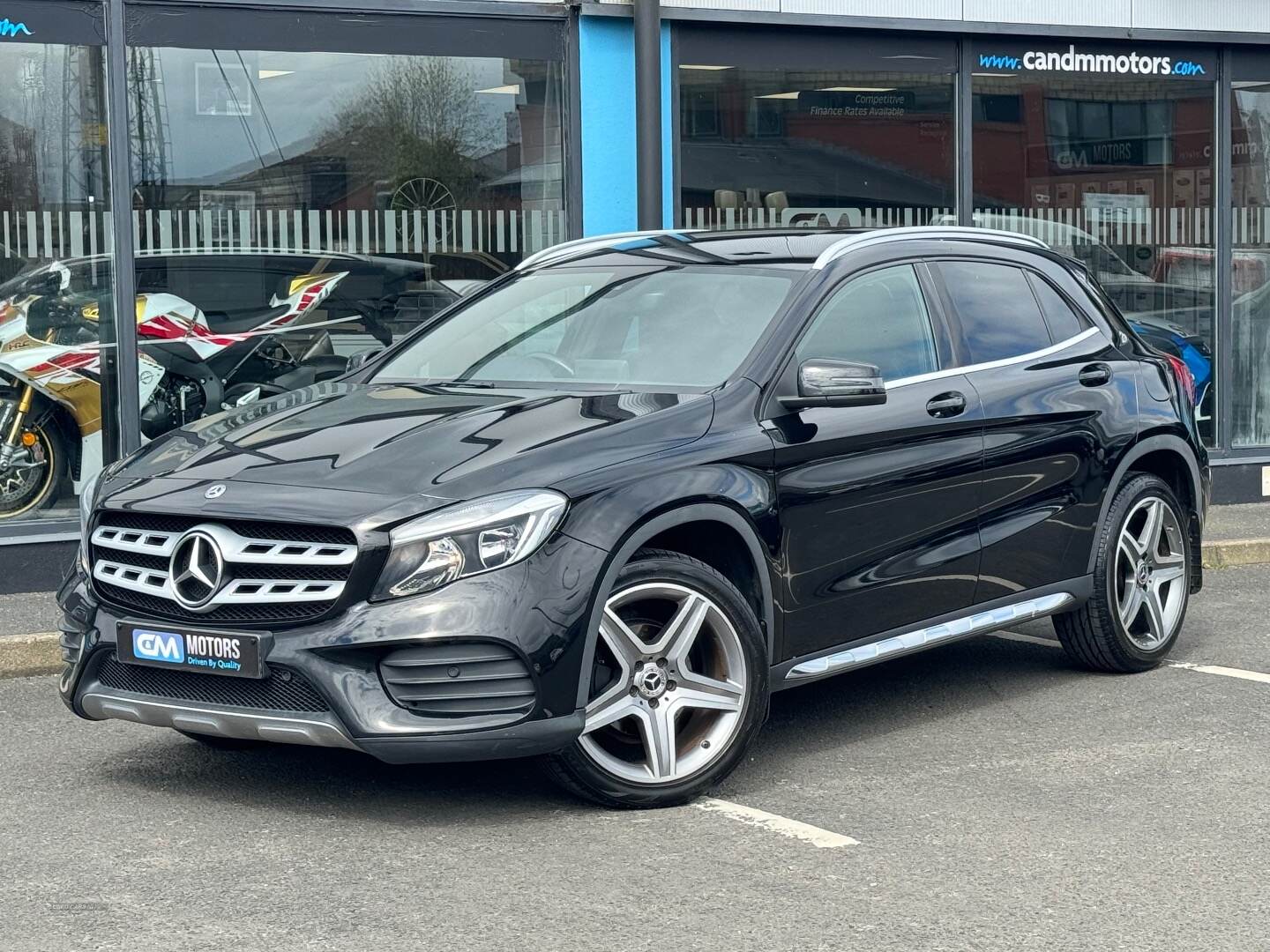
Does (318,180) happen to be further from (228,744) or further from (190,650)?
(190,650)

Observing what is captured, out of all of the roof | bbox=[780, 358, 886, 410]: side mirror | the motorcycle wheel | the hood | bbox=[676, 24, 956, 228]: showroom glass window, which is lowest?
the motorcycle wheel

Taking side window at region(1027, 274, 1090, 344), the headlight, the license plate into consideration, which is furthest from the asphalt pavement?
side window at region(1027, 274, 1090, 344)

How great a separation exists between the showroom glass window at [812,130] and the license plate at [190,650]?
6627 mm

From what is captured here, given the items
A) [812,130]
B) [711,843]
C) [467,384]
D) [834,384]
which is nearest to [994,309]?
[834,384]

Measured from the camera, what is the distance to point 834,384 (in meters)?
Result: 5.77

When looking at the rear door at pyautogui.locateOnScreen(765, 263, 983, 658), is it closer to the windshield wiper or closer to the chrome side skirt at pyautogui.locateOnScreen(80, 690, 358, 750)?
the windshield wiper

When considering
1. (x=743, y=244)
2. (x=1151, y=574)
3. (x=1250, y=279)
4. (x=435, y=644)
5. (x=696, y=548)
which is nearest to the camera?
(x=435, y=644)

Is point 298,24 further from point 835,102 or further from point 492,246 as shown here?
point 835,102

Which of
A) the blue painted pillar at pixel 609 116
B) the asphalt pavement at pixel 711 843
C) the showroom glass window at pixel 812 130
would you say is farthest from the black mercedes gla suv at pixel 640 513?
the showroom glass window at pixel 812 130

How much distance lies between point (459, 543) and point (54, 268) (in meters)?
5.55

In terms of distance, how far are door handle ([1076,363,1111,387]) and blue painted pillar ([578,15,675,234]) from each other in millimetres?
4188

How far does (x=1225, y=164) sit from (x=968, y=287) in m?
6.81

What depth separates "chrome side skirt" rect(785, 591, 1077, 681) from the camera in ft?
19.6

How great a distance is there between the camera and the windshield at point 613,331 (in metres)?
6.08
